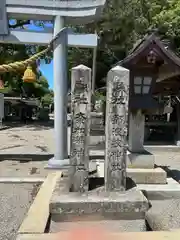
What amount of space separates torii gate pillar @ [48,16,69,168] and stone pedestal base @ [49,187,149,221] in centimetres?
427

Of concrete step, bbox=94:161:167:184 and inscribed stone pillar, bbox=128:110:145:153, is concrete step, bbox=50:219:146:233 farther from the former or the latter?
inscribed stone pillar, bbox=128:110:145:153

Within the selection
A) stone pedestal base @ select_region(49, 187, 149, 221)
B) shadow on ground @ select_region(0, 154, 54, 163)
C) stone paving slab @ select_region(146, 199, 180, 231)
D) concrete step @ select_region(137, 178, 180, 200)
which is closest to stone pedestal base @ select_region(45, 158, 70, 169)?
shadow on ground @ select_region(0, 154, 54, 163)

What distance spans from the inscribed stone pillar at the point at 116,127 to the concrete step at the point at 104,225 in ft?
1.69

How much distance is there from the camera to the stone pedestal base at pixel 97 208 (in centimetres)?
442

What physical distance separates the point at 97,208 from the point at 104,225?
257mm

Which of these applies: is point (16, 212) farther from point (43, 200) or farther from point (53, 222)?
point (53, 222)

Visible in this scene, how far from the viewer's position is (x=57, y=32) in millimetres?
8586

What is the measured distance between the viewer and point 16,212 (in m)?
5.61

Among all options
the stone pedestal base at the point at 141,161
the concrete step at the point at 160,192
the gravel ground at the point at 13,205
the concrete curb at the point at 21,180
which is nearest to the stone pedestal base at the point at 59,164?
the concrete curb at the point at 21,180

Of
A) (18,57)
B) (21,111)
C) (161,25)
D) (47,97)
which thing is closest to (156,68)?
(161,25)

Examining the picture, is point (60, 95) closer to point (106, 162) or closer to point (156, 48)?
point (156, 48)

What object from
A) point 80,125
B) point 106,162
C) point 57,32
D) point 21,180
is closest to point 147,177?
point 106,162

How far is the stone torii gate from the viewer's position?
856cm

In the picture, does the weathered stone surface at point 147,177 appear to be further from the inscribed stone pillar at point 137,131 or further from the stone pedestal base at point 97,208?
the stone pedestal base at point 97,208
